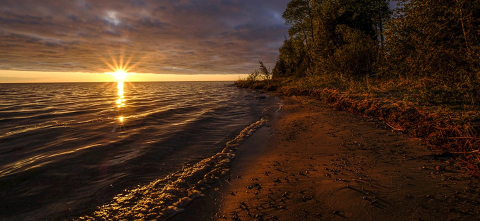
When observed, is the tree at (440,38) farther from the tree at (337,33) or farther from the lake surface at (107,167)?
the lake surface at (107,167)

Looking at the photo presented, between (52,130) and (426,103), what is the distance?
14.8 m

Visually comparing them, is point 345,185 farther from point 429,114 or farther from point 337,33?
point 337,33

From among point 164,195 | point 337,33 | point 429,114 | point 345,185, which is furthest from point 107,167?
point 337,33

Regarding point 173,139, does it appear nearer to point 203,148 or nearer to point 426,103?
point 203,148

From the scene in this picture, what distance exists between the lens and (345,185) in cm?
366

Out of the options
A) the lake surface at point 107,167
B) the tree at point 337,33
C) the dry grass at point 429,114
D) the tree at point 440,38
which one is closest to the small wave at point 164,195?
the lake surface at point 107,167

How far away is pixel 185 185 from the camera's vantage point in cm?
435

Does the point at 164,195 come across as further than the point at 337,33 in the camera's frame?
Answer: No

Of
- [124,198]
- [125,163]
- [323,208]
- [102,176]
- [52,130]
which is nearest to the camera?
[323,208]

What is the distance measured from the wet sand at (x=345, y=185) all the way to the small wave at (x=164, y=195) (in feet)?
0.86

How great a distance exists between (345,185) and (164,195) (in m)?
3.37

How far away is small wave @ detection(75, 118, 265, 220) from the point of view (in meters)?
3.45

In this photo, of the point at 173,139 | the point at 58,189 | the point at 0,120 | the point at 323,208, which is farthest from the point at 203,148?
the point at 0,120

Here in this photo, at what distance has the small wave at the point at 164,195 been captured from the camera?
3.45 m
